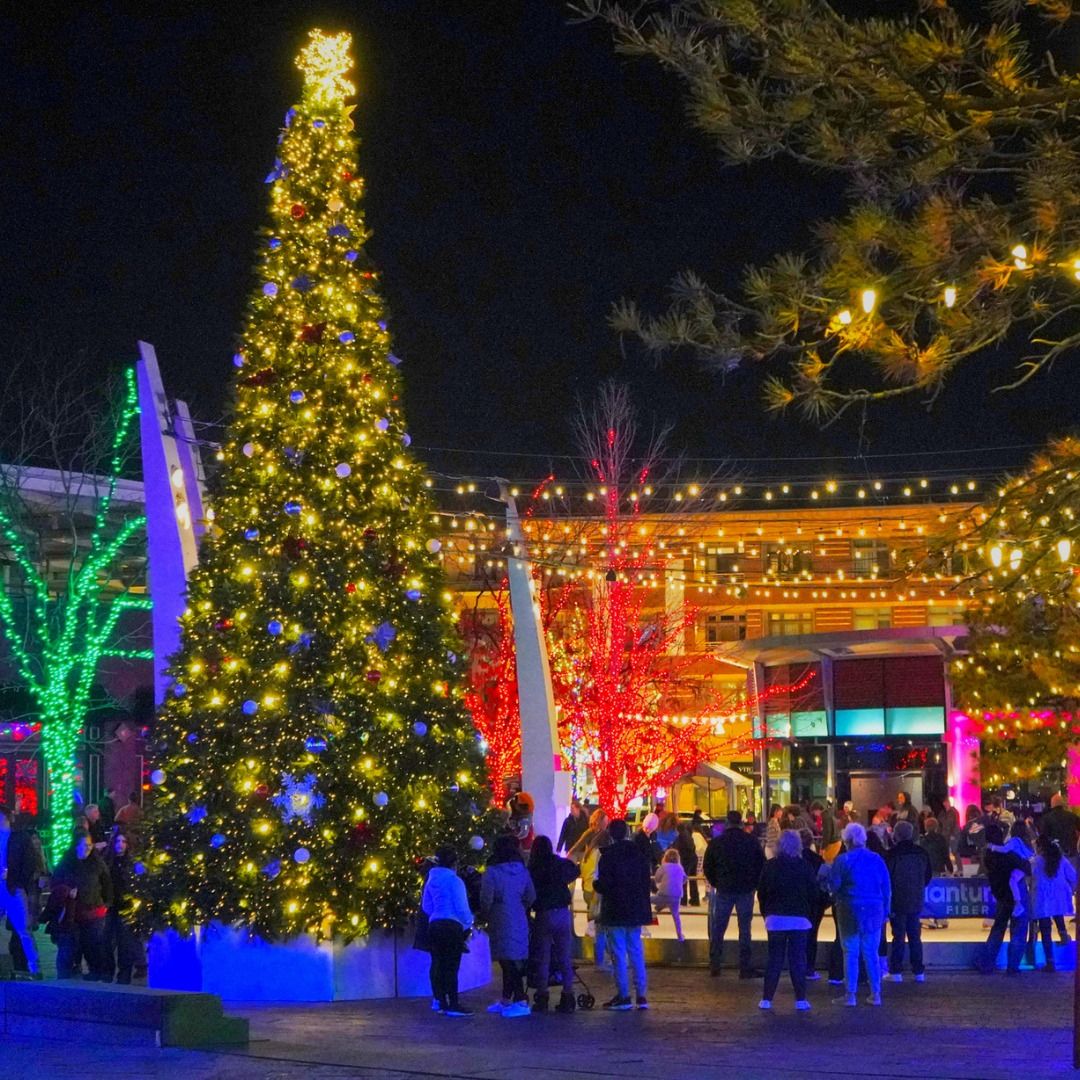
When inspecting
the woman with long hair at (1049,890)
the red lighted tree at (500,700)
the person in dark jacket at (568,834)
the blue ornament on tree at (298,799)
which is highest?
the red lighted tree at (500,700)

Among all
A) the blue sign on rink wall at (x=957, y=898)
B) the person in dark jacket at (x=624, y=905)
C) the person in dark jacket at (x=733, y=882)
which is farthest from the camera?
the blue sign on rink wall at (x=957, y=898)

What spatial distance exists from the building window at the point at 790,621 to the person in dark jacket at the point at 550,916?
192ft

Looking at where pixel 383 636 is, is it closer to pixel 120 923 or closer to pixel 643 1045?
pixel 120 923

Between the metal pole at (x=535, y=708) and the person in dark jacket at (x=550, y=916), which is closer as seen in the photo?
the person in dark jacket at (x=550, y=916)

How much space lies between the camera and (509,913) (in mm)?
15289

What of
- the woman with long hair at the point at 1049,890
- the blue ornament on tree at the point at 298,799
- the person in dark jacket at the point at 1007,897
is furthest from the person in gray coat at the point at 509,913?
the woman with long hair at the point at 1049,890

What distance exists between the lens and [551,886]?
15859 mm

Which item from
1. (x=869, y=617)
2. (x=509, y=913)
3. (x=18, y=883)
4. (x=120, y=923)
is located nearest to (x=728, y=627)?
(x=869, y=617)

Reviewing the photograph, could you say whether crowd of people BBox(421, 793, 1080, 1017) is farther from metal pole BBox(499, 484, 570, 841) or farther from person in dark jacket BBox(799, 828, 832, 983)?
metal pole BBox(499, 484, 570, 841)

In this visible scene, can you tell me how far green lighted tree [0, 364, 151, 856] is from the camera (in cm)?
3475

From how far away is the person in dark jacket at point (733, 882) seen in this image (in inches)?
746

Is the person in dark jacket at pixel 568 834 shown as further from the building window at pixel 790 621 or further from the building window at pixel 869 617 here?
the building window at pixel 869 617

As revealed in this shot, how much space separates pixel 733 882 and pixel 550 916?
3.57m

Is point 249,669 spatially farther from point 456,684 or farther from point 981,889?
point 981,889
